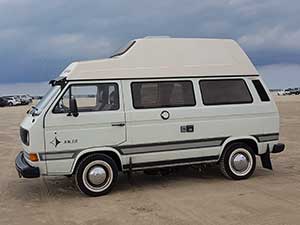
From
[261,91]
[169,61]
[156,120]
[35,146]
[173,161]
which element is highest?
[169,61]

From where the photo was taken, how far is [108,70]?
29.7 ft

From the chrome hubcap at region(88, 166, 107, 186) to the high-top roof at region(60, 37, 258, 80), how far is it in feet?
5.68

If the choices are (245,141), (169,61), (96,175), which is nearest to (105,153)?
(96,175)

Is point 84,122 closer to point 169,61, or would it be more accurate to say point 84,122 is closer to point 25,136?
point 25,136

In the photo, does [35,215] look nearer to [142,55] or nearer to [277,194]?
[142,55]

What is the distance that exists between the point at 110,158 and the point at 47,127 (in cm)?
132

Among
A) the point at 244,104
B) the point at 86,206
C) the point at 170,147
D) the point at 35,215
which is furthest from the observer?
the point at 244,104

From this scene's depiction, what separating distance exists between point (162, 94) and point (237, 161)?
2.22 metres

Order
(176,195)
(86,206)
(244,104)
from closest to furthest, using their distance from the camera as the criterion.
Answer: (86,206), (176,195), (244,104)

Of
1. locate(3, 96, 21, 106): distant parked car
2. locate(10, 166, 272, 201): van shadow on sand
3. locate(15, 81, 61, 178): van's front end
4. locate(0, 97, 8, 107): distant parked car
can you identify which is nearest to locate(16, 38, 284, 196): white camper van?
locate(15, 81, 61, 178): van's front end

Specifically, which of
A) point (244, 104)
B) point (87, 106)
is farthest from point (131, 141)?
point (244, 104)

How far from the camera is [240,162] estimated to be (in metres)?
10.0

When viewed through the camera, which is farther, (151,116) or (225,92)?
(225,92)

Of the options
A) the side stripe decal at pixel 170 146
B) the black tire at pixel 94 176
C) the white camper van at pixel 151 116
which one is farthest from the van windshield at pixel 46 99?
the side stripe decal at pixel 170 146
